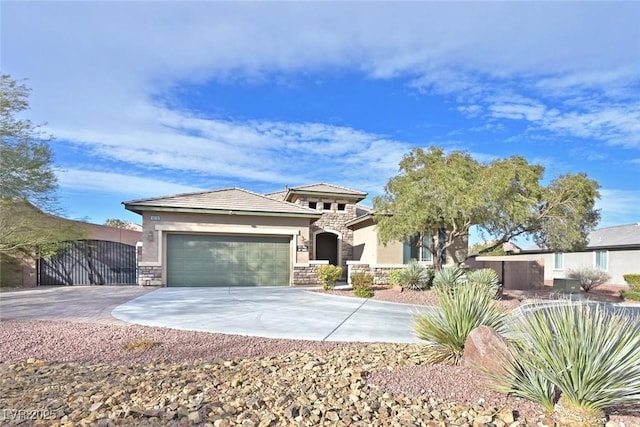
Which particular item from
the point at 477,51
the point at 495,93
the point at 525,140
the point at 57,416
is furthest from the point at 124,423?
the point at 525,140

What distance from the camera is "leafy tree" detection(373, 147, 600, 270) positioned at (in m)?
13.3

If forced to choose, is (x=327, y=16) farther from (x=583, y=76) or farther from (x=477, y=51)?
(x=583, y=76)

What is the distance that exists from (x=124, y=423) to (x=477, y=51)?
1287 cm

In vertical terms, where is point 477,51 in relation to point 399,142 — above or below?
above

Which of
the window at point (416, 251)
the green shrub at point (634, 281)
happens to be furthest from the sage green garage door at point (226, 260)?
the green shrub at point (634, 281)

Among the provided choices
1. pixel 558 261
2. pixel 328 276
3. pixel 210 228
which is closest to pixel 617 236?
pixel 558 261

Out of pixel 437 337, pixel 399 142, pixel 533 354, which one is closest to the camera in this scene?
pixel 533 354

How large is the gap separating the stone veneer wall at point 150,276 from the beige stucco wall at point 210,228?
171 millimetres

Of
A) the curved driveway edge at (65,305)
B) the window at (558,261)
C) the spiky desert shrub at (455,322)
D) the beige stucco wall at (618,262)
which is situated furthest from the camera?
the window at (558,261)

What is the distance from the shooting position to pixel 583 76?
40.9 feet

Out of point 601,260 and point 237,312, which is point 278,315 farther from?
point 601,260

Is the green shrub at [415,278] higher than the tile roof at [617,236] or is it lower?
lower

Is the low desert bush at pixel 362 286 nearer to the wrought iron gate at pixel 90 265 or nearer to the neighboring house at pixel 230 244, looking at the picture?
the neighboring house at pixel 230 244

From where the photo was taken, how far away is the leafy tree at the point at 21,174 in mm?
11914
